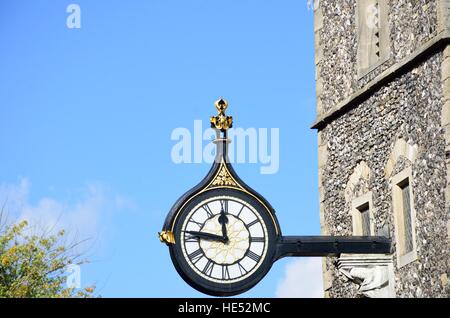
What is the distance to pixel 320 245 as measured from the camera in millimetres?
18172

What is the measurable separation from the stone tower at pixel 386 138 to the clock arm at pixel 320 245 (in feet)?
0.98

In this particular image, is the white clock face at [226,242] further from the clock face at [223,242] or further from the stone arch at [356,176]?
the stone arch at [356,176]

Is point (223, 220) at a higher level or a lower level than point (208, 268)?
higher

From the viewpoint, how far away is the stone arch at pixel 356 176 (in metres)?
20.5

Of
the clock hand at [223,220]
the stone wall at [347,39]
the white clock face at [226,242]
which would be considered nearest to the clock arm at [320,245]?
the white clock face at [226,242]

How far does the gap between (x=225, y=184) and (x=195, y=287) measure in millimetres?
1374

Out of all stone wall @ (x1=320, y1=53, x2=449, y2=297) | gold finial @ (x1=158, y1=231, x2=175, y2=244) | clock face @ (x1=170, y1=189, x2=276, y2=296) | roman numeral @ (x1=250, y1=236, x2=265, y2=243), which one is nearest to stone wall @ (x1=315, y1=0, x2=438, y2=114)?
stone wall @ (x1=320, y1=53, x2=449, y2=297)

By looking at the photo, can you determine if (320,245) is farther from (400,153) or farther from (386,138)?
(386,138)

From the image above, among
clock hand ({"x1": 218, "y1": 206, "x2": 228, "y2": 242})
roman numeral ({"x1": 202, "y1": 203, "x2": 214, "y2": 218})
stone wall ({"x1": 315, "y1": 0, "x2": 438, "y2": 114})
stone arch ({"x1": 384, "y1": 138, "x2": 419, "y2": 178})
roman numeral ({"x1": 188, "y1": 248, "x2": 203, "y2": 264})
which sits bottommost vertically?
roman numeral ({"x1": 188, "y1": 248, "x2": 203, "y2": 264})

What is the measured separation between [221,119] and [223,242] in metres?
1.56

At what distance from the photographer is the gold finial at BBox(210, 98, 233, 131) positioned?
57.8 feet

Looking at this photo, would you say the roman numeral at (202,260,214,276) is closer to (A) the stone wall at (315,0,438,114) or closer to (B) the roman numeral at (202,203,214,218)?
(B) the roman numeral at (202,203,214,218)

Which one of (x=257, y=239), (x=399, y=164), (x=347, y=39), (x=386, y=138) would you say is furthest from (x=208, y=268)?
(x=347, y=39)
